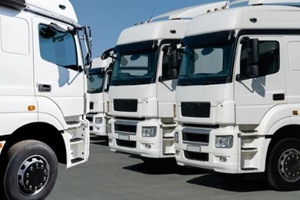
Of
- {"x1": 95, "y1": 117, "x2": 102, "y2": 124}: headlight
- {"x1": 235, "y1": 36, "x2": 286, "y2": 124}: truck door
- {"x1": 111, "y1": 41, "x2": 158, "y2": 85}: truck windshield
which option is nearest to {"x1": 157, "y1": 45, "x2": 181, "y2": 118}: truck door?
{"x1": 111, "y1": 41, "x2": 158, "y2": 85}: truck windshield

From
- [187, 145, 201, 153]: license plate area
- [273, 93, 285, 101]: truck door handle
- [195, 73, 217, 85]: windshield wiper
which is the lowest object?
[187, 145, 201, 153]: license plate area

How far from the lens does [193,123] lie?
8.52 m

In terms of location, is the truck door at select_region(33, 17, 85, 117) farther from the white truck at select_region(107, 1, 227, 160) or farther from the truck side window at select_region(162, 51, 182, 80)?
the truck side window at select_region(162, 51, 182, 80)

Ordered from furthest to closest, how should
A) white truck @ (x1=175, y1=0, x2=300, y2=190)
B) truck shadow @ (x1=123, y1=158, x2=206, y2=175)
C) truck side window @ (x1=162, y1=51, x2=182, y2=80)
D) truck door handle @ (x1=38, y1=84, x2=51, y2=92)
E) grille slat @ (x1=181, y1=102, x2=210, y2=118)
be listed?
truck shadow @ (x1=123, y1=158, x2=206, y2=175), truck side window @ (x1=162, y1=51, x2=182, y2=80), grille slat @ (x1=181, y1=102, x2=210, y2=118), white truck @ (x1=175, y1=0, x2=300, y2=190), truck door handle @ (x1=38, y1=84, x2=51, y2=92)

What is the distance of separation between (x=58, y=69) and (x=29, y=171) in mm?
1770

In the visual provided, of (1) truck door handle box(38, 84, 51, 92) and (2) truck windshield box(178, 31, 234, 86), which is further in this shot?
(2) truck windshield box(178, 31, 234, 86)

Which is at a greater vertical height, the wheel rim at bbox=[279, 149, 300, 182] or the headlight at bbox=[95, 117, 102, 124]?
the headlight at bbox=[95, 117, 102, 124]

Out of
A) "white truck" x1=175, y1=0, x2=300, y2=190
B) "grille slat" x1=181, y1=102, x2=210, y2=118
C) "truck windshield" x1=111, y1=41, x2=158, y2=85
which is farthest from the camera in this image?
"truck windshield" x1=111, y1=41, x2=158, y2=85

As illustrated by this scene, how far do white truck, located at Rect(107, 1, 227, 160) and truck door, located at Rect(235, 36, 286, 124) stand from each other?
221 cm

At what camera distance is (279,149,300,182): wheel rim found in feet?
26.6

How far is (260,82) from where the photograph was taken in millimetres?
8016

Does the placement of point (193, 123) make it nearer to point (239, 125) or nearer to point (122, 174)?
point (239, 125)

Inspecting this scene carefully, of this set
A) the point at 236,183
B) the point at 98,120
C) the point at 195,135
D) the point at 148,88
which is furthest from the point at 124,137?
the point at 98,120

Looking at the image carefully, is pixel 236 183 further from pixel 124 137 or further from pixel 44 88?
pixel 44 88
